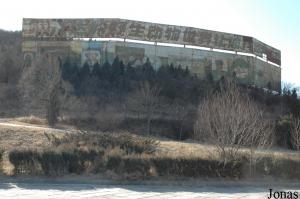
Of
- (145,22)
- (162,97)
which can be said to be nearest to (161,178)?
(162,97)

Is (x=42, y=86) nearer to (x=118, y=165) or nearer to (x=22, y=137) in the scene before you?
(x=22, y=137)

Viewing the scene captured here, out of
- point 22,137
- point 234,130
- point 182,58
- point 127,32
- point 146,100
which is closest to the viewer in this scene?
point 234,130

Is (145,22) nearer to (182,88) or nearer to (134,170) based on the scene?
(182,88)

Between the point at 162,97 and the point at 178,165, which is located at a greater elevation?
the point at 162,97

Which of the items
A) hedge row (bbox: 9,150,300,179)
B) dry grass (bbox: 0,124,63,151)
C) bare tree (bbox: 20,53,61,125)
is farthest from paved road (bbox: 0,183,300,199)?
bare tree (bbox: 20,53,61,125)

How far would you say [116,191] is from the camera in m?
13.9

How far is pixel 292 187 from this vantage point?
17.5 meters

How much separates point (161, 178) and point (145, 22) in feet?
129

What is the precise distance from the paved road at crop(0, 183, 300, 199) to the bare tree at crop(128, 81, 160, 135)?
27.1 metres

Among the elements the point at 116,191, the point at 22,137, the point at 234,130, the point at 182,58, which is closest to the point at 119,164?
the point at 116,191

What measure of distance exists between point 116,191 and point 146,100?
30238 millimetres

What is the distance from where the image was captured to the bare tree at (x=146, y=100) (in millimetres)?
43781

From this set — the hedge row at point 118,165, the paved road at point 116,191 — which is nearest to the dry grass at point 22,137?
the hedge row at point 118,165

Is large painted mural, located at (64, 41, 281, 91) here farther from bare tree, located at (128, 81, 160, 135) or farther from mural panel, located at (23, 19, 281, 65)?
bare tree, located at (128, 81, 160, 135)
